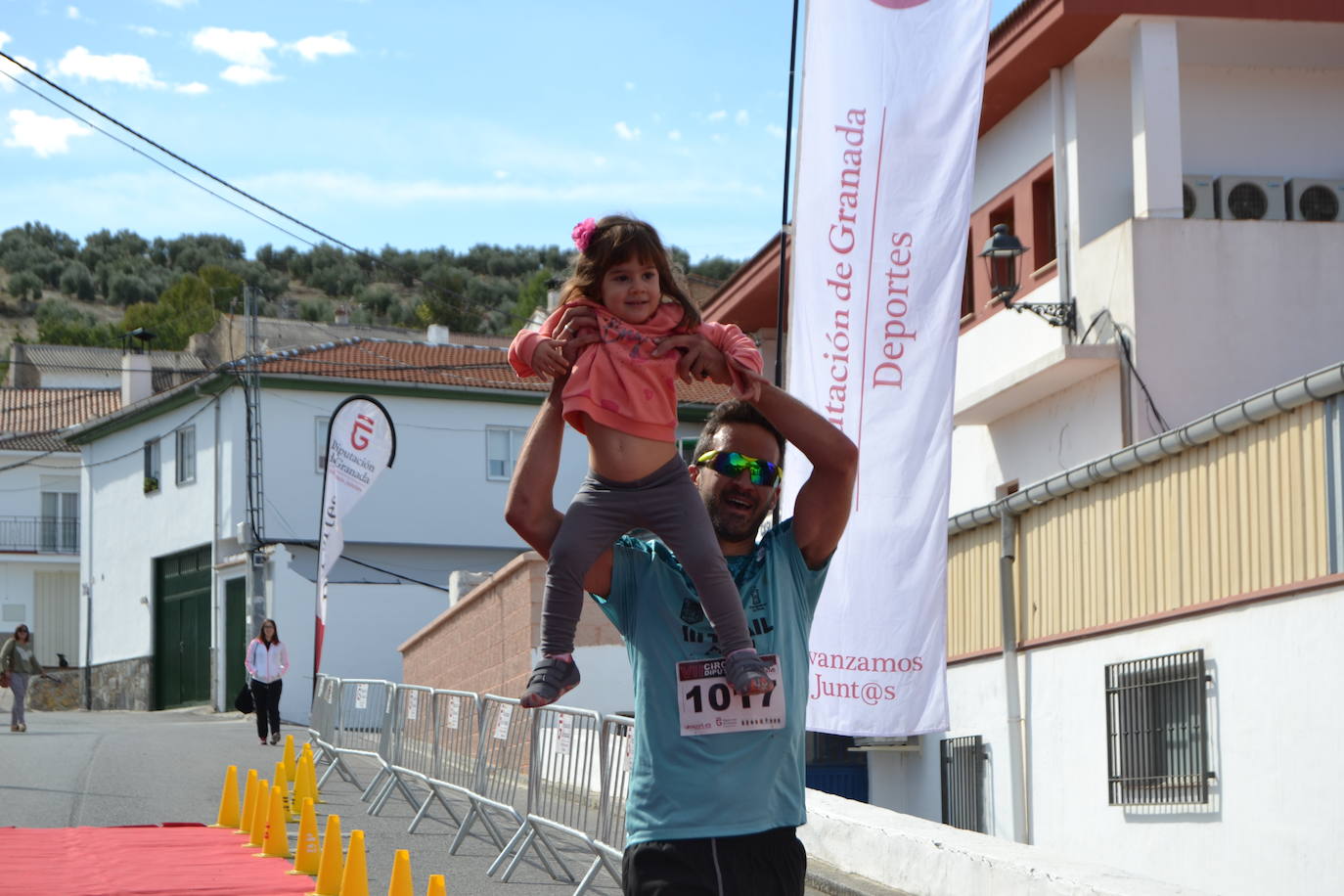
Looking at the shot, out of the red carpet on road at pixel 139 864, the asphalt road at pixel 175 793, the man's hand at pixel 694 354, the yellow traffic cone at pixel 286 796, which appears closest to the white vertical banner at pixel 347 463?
the asphalt road at pixel 175 793

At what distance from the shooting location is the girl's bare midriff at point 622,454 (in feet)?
13.1

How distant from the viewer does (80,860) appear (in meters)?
11.0

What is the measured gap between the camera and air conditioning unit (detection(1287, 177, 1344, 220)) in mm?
15891

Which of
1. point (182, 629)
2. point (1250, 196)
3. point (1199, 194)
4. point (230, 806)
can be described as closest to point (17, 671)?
point (182, 629)

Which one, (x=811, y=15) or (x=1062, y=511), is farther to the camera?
(x=1062, y=511)

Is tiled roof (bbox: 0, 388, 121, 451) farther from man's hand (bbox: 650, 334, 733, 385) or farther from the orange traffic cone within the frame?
man's hand (bbox: 650, 334, 733, 385)

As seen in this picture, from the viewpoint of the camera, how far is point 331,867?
380 inches

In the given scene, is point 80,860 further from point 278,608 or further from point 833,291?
point 278,608

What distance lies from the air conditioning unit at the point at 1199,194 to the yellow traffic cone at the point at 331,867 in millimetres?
10235

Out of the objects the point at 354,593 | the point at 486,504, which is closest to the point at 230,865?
the point at 354,593

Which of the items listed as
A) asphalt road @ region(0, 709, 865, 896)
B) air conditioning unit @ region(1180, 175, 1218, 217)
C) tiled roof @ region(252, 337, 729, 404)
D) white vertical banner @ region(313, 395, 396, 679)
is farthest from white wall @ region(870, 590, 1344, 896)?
tiled roof @ region(252, 337, 729, 404)

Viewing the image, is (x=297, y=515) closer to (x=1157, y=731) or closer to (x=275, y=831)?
(x=275, y=831)

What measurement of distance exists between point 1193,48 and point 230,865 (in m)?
11.2

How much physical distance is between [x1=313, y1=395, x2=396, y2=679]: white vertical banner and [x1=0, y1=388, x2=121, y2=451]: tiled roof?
35957 millimetres
